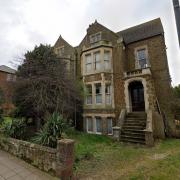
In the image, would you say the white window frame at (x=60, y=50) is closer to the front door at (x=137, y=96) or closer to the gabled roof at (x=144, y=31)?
the gabled roof at (x=144, y=31)

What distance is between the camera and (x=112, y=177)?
18.9 feet

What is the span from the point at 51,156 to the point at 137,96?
1264 centimetres

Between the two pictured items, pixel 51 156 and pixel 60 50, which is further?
pixel 60 50

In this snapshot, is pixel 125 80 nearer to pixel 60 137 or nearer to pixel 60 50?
pixel 60 137

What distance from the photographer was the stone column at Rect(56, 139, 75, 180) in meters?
5.17

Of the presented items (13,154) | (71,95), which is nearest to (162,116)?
(71,95)

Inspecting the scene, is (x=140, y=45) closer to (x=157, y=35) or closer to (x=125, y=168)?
(x=157, y=35)

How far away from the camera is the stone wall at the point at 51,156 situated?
17.0 feet

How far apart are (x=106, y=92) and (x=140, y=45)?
19.1 feet

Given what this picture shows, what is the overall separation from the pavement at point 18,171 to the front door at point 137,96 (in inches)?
484

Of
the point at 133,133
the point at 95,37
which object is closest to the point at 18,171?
the point at 133,133

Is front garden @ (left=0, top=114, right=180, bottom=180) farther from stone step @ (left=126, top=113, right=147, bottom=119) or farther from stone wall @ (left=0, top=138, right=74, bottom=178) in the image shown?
stone step @ (left=126, top=113, right=147, bottom=119)

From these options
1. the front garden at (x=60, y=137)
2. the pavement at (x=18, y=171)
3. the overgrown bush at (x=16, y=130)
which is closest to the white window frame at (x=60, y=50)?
the front garden at (x=60, y=137)

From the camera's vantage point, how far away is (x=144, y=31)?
52.6ft
